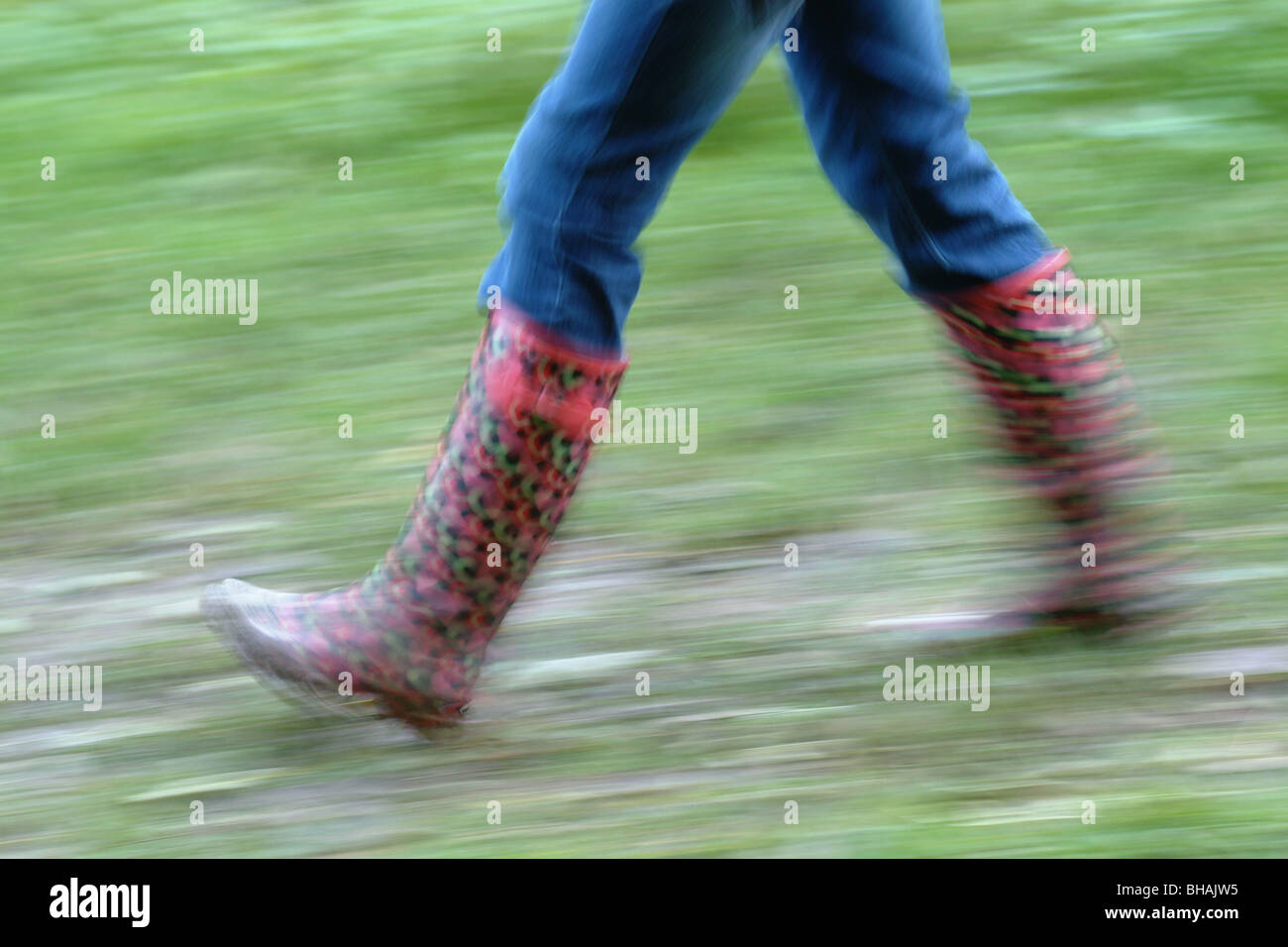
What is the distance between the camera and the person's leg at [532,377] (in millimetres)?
2018

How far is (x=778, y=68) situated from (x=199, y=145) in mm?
1311

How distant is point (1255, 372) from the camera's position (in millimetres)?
3107

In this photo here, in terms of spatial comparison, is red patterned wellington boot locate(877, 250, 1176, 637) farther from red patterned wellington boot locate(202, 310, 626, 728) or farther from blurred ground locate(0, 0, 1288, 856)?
red patterned wellington boot locate(202, 310, 626, 728)

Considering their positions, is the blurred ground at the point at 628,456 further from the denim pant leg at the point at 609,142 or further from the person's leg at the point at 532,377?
the denim pant leg at the point at 609,142

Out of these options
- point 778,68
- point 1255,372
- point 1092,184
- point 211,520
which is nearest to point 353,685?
point 211,520

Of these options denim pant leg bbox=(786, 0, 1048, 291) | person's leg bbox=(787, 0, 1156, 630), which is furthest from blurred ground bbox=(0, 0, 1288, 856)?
denim pant leg bbox=(786, 0, 1048, 291)

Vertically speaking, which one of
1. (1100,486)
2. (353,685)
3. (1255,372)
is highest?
(1255,372)

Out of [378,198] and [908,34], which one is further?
[378,198]

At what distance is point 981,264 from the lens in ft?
7.52

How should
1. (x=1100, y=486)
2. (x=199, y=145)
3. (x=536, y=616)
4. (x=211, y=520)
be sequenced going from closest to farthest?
(x=1100, y=486) → (x=536, y=616) → (x=211, y=520) → (x=199, y=145)

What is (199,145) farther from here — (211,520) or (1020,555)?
(1020,555)

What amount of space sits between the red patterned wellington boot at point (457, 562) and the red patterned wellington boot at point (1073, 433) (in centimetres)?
49

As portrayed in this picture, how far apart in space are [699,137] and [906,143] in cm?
28

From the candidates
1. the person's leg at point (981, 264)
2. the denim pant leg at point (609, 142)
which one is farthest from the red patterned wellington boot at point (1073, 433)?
the denim pant leg at point (609, 142)
